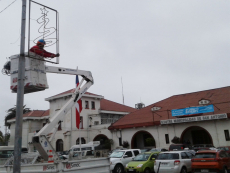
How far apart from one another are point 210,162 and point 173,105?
61.4 ft

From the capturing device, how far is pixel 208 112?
85.3 ft

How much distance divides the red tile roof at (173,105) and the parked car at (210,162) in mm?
13320

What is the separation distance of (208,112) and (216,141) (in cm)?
315

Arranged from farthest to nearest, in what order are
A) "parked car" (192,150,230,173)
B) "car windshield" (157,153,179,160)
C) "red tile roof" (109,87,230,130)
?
"red tile roof" (109,87,230,130), "car windshield" (157,153,179,160), "parked car" (192,150,230,173)

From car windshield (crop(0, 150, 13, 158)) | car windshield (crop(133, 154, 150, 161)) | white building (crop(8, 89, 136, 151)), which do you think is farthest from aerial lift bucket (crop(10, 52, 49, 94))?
white building (crop(8, 89, 136, 151))

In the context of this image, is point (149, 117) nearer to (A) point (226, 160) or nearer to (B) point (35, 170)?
(A) point (226, 160)

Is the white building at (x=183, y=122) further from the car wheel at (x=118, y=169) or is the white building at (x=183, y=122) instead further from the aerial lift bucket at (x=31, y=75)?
the aerial lift bucket at (x=31, y=75)

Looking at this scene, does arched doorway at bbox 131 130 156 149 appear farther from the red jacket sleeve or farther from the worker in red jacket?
the worker in red jacket

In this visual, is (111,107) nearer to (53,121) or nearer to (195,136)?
(195,136)

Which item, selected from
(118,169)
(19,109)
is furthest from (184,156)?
(19,109)

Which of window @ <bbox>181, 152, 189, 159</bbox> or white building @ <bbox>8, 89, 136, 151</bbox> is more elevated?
white building @ <bbox>8, 89, 136, 151</bbox>

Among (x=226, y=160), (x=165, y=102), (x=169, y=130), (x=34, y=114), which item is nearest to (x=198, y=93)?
(x=165, y=102)

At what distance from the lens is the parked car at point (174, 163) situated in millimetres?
13656

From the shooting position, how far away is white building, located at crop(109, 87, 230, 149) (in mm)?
25000
